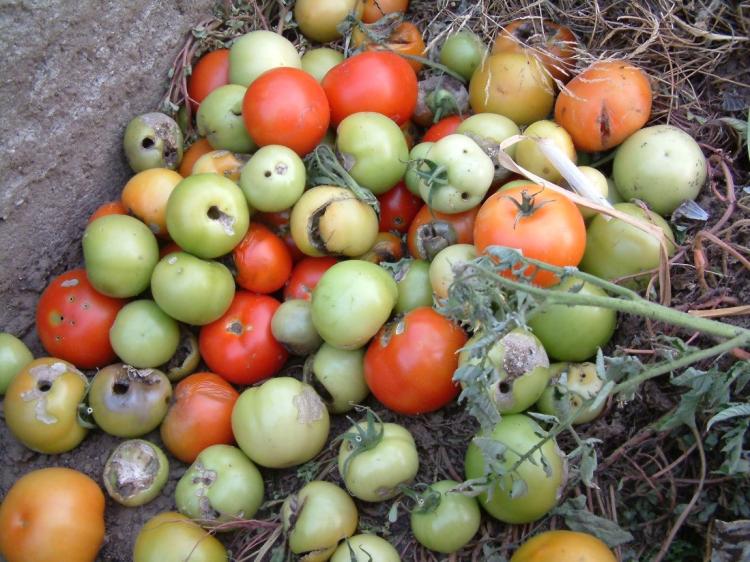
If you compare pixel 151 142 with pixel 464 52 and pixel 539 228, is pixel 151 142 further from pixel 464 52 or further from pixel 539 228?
pixel 539 228

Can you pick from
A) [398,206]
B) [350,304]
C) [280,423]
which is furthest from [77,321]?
[398,206]

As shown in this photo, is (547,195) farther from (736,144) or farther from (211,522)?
(211,522)

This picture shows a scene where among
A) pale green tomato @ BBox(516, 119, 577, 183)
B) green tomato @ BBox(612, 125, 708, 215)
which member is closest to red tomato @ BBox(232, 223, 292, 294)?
pale green tomato @ BBox(516, 119, 577, 183)

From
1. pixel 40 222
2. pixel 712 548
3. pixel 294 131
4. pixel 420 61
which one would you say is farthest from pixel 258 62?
pixel 712 548

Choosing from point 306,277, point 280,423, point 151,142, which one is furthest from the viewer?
point 151,142

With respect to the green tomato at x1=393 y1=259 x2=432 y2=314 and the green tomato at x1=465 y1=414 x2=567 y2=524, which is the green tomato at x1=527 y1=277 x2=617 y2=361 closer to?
the green tomato at x1=465 y1=414 x2=567 y2=524

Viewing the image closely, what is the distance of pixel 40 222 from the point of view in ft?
7.95

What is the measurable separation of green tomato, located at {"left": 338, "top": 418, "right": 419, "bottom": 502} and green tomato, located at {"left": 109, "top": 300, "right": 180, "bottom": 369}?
0.70m

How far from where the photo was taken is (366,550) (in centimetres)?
194

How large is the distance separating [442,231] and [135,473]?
1.21 metres

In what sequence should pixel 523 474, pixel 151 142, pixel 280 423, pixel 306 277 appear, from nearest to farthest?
pixel 523 474 → pixel 280 423 → pixel 306 277 → pixel 151 142

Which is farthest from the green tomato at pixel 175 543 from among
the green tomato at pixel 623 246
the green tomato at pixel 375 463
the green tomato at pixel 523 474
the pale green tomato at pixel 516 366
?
the green tomato at pixel 623 246

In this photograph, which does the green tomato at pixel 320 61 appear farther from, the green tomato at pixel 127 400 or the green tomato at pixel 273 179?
the green tomato at pixel 127 400

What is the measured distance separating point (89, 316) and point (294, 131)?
90cm
